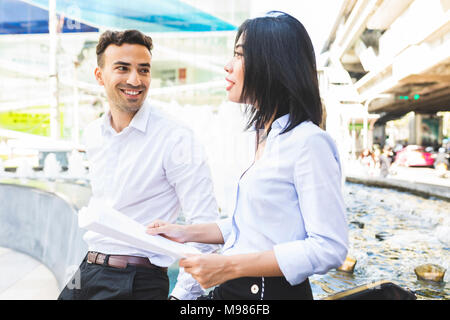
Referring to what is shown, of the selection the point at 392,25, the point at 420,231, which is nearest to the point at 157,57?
the point at 392,25

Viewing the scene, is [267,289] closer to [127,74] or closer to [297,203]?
[297,203]

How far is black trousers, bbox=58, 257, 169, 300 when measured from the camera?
4.58ft

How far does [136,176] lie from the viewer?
151 cm

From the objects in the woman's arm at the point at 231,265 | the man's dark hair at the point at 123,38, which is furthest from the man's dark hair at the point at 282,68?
the man's dark hair at the point at 123,38

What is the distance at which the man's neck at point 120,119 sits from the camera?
5.40 ft

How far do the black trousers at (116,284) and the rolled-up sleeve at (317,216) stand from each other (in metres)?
0.70

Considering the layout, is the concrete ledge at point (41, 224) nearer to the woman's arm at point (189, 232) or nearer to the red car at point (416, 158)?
the woman's arm at point (189, 232)

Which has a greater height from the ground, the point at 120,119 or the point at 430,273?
the point at 120,119

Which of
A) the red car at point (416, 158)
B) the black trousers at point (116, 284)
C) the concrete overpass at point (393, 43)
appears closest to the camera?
the black trousers at point (116, 284)

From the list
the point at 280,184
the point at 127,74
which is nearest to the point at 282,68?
the point at 280,184

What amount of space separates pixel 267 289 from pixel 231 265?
13 cm

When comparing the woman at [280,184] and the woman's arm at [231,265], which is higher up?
the woman at [280,184]
